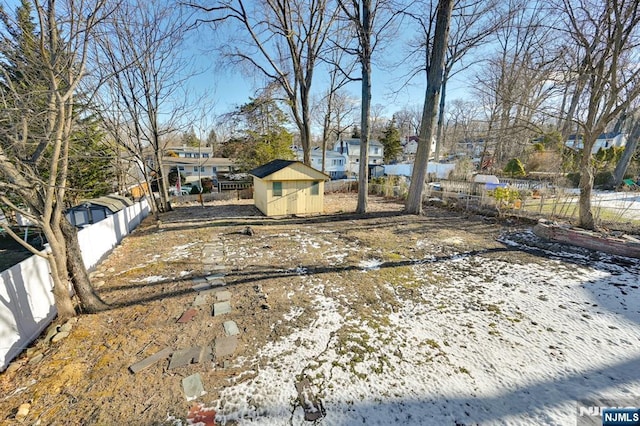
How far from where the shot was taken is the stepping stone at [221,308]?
3.39 metres

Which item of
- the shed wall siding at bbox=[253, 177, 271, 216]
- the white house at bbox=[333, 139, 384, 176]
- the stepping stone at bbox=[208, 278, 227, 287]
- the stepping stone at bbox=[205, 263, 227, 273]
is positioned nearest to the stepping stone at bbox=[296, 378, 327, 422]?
the stepping stone at bbox=[208, 278, 227, 287]

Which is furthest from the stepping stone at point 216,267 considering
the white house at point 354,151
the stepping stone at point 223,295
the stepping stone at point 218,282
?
the white house at point 354,151

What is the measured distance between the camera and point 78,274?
3.26 meters

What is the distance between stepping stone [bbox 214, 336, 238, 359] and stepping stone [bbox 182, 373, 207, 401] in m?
0.29

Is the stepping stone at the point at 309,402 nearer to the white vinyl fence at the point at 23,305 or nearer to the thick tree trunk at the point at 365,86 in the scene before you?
the white vinyl fence at the point at 23,305

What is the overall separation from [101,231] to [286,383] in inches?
227

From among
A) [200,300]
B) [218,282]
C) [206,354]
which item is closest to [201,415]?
[206,354]

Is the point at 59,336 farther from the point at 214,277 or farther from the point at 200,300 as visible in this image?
the point at 214,277

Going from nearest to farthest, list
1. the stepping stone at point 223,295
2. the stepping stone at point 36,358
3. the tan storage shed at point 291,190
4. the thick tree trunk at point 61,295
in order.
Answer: the stepping stone at point 36,358 < the thick tree trunk at point 61,295 < the stepping stone at point 223,295 < the tan storage shed at point 291,190

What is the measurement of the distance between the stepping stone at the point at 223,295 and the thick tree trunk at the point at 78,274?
4.83ft

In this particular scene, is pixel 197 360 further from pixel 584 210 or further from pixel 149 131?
pixel 149 131

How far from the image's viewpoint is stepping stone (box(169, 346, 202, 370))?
251 cm

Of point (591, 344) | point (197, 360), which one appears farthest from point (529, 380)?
point (197, 360)

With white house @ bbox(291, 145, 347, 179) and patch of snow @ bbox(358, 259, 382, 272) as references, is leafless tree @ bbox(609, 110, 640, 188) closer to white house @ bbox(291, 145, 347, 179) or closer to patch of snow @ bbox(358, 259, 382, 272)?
patch of snow @ bbox(358, 259, 382, 272)
